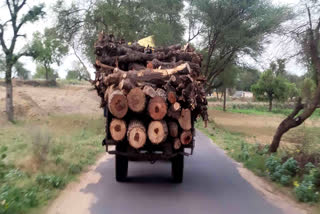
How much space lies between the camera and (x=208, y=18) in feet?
79.3

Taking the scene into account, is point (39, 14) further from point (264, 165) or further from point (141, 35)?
point (264, 165)

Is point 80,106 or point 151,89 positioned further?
point 80,106

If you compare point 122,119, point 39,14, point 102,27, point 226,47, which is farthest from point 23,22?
point 122,119

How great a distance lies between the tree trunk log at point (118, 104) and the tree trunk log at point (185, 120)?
42.5 inches

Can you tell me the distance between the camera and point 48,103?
96.0ft

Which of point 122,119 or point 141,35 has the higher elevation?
point 141,35

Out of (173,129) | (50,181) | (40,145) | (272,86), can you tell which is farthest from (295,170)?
(272,86)

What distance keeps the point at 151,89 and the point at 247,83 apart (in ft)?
266

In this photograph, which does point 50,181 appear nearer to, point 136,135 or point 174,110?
point 136,135

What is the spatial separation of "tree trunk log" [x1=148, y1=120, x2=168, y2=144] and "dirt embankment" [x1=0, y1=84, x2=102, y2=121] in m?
15.8

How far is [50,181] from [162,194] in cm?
219

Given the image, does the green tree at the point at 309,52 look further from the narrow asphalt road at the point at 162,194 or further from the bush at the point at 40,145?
the bush at the point at 40,145

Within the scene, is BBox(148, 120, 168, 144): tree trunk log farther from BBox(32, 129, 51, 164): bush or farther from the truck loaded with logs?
BBox(32, 129, 51, 164): bush

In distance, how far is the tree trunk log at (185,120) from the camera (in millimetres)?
6896
